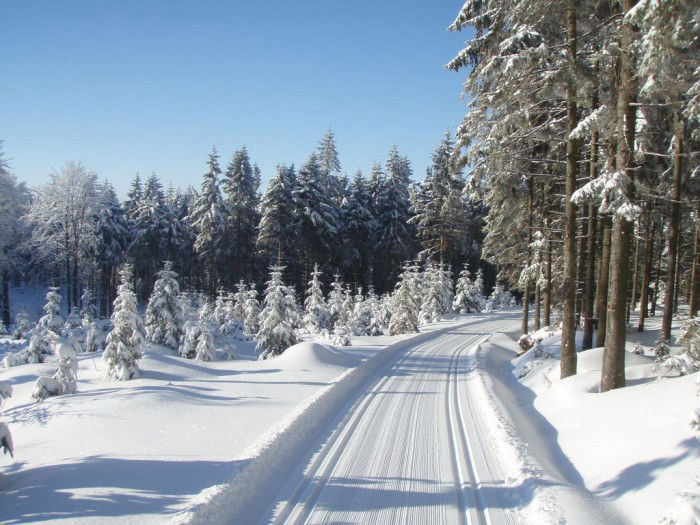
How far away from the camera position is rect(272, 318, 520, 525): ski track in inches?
237

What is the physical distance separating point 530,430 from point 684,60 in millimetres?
8176

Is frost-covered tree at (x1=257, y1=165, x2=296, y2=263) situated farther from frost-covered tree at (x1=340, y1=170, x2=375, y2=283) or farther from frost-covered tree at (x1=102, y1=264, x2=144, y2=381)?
frost-covered tree at (x1=102, y1=264, x2=144, y2=381)

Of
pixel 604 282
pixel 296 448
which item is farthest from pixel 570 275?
pixel 296 448

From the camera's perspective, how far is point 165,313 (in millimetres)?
23766

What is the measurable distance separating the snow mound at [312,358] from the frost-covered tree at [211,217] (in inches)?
1221

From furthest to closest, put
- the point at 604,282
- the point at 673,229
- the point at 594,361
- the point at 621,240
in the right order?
the point at 673,229 → the point at 604,282 → the point at 594,361 → the point at 621,240

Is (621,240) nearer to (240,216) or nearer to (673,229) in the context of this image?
(673,229)

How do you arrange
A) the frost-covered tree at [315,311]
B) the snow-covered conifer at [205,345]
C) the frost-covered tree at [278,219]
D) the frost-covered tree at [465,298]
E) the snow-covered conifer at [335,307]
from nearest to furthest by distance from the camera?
the snow-covered conifer at [205,345] < the frost-covered tree at [315,311] < the snow-covered conifer at [335,307] < the frost-covered tree at [278,219] < the frost-covered tree at [465,298]

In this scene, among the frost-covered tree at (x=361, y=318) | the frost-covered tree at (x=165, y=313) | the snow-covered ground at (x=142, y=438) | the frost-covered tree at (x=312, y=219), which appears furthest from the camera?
the frost-covered tree at (x=312, y=219)

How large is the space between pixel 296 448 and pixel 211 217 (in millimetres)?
40542

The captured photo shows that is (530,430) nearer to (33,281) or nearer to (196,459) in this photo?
(196,459)

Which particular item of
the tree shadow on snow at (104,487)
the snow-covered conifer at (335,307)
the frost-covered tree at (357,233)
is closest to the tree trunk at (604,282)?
the tree shadow on snow at (104,487)

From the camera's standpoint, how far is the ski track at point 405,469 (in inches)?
237

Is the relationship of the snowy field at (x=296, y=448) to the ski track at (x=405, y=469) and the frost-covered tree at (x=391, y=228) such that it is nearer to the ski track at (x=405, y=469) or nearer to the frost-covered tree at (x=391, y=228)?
the ski track at (x=405, y=469)
